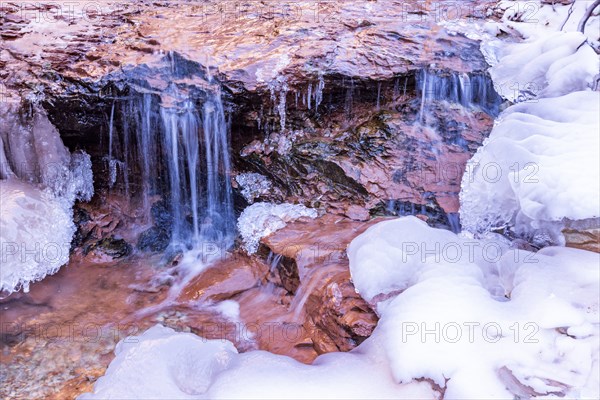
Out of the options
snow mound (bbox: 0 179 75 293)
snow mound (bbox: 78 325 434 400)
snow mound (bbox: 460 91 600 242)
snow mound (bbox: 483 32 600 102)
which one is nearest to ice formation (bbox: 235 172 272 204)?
snow mound (bbox: 0 179 75 293)

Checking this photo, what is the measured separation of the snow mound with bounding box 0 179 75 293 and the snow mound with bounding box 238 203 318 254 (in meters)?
1.53

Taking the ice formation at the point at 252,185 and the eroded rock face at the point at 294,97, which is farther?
the ice formation at the point at 252,185

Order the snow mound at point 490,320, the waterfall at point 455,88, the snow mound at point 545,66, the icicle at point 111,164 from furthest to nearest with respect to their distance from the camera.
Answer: the icicle at point 111,164, the waterfall at point 455,88, the snow mound at point 545,66, the snow mound at point 490,320

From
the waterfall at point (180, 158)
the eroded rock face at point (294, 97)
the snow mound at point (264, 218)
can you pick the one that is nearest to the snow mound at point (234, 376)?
the snow mound at point (264, 218)

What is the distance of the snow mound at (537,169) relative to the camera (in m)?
2.59

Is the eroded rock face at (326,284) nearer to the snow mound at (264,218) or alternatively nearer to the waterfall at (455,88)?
the snow mound at (264,218)

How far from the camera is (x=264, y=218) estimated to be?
4.10 meters

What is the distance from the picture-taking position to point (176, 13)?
16.8ft

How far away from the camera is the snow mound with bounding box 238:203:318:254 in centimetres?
396

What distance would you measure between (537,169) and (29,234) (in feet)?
12.2

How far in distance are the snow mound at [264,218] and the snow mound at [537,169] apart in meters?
1.32

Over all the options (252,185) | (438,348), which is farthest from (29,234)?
(438,348)

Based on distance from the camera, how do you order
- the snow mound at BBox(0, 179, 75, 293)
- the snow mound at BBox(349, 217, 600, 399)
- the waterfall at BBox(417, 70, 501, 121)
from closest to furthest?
the snow mound at BBox(349, 217, 600, 399), the snow mound at BBox(0, 179, 75, 293), the waterfall at BBox(417, 70, 501, 121)

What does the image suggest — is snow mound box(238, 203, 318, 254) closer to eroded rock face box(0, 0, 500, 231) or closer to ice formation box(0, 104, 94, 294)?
eroded rock face box(0, 0, 500, 231)
